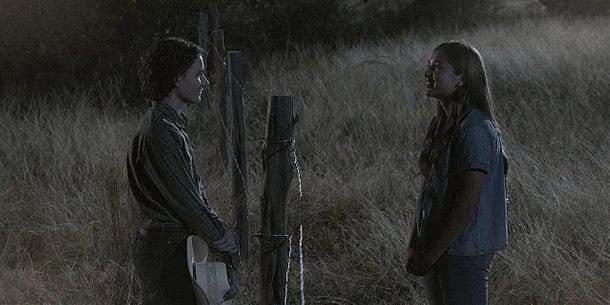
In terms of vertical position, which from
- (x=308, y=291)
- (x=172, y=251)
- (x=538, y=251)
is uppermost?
(x=172, y=251)

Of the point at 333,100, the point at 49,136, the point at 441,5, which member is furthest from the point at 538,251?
the point at 441,5

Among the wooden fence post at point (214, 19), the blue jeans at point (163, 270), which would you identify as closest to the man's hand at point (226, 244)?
the blue jeans at point (163, 270)

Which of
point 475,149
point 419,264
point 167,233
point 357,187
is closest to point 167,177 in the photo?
point 167,233

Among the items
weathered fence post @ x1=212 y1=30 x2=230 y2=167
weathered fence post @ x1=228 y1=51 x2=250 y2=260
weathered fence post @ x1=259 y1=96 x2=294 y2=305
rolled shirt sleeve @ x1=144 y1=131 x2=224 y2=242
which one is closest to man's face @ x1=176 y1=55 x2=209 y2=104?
rolled shirt sleeve @ x1=144 y1=131 x2=224 y2=242

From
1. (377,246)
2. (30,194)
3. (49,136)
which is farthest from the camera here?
(49,136)

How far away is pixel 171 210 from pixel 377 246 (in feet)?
8.13

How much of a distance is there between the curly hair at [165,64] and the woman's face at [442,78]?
76cm

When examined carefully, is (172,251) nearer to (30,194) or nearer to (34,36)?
(30,194)

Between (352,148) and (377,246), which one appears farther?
(352,148)

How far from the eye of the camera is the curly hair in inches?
103

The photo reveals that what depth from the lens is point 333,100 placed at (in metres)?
8.64

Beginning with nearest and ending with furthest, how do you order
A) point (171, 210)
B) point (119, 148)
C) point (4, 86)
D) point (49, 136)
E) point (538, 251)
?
1. point (171, 210)
2. point (538, 251)
3. point (119, 148)
4. point (49, 136)
5. point (4, 86)

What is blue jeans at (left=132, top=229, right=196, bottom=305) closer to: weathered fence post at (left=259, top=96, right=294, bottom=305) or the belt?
the belt

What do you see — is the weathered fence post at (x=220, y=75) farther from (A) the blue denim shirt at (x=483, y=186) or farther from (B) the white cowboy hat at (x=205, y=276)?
(A) the blue denim shirt at (x=483, y=186)
